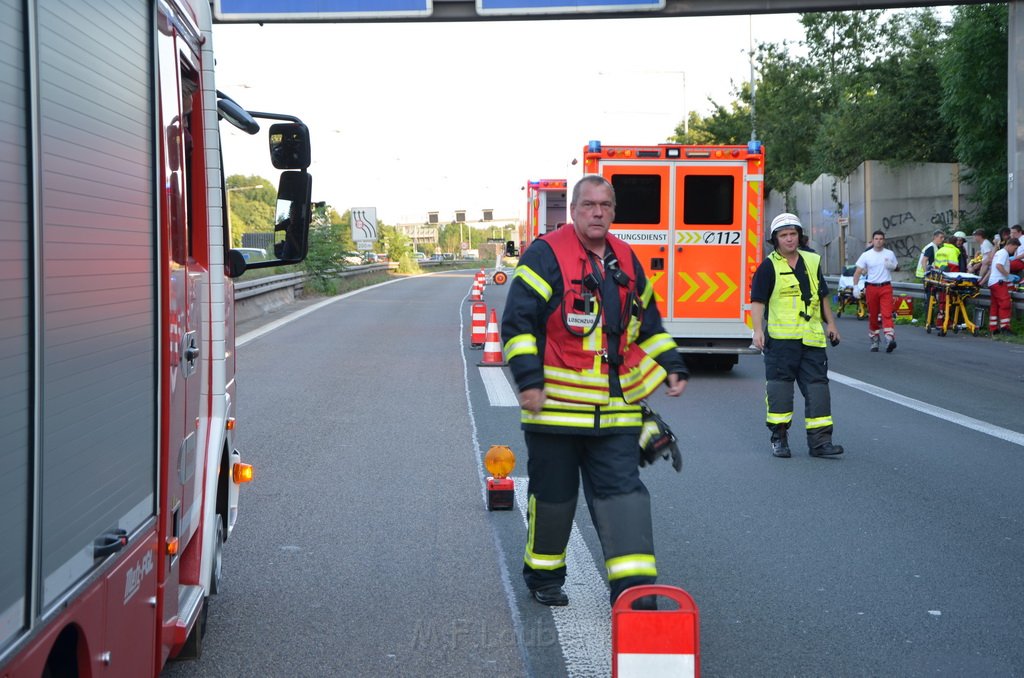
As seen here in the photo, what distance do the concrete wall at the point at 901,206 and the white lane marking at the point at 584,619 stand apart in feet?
92.9

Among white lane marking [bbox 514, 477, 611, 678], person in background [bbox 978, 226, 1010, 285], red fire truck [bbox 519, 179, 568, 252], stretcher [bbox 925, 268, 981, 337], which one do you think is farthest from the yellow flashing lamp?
red fire truck [bbox 519, 179, 568, 252]

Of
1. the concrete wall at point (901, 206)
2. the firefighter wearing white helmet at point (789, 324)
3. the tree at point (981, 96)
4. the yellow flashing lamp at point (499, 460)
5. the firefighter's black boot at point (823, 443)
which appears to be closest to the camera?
the yellow flashing lamp at point (499, 460)

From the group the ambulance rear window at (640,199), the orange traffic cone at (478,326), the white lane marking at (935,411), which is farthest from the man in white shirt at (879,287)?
the orange traffic cone at (478,326)

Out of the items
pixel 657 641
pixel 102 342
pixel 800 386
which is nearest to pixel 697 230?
pixel 800 386

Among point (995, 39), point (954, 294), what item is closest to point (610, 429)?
point (954, 294)

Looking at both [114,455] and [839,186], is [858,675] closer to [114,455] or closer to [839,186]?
[114,455]

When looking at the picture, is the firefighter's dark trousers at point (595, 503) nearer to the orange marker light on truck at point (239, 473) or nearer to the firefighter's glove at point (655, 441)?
the firefighter's glove at point (655, 441)

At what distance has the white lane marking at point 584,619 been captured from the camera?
4859 millimetres

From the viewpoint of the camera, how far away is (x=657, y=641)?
410 centimetres

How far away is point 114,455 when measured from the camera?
10.3ft

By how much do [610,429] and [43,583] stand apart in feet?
9.50

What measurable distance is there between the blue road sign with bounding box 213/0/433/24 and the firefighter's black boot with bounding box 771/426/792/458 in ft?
42.4

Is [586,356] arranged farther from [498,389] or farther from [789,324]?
[498,389]

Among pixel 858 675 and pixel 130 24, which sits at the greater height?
pixel 130 24
